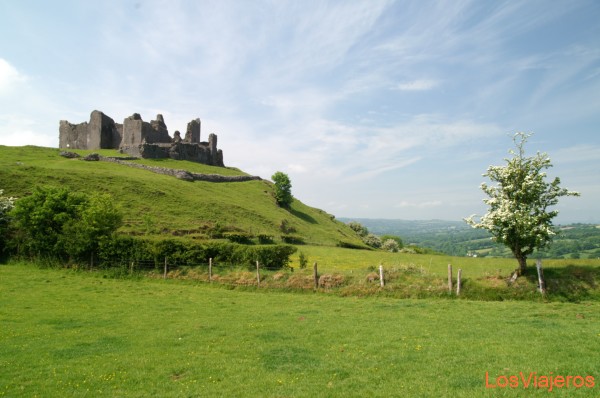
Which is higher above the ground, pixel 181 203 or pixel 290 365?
pixel 181 203

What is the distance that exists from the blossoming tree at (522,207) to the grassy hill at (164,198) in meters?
27.8

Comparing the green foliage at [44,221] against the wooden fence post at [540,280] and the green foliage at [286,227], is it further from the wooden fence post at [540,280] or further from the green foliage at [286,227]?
the wooden fence post at [540,280]

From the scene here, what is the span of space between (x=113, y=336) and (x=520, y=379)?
13692mm

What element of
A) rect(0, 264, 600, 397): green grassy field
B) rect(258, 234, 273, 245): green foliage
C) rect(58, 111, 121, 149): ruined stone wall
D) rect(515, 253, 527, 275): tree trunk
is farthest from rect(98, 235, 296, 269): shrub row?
rect(58, 111, 121, 149): ruined stone wall

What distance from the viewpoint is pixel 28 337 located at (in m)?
14.2

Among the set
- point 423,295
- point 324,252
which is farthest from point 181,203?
point 423,295

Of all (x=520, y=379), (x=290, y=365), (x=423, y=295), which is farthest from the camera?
(x=423, y=295)

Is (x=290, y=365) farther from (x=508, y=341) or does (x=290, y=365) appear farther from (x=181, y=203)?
(x=181, y=203)

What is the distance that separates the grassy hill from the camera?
48.2m

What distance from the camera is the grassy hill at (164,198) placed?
4819 centimetres

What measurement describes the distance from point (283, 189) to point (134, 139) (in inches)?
1486

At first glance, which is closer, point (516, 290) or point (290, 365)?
point (290, 365)

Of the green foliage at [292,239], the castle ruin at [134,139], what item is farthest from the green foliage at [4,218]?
the castle ruin at [134,139]

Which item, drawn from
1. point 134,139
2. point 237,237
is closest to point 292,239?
point 237,237
